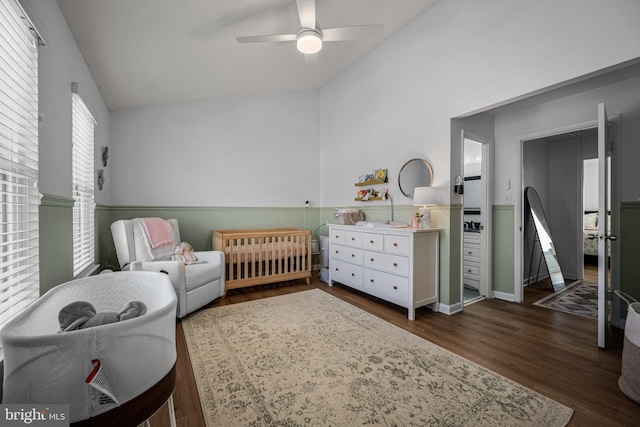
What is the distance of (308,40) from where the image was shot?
229cm

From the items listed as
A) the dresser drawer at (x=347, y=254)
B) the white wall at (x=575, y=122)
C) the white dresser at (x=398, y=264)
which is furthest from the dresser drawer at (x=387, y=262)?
the white wall at (x=575, y=122)

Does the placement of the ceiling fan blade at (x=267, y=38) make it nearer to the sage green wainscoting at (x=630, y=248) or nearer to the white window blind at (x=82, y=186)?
the white window blind at (x=82, y=186)

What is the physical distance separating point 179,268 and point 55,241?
3.46 ft

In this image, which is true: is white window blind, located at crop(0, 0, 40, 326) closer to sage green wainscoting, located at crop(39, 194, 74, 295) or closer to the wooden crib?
sage green wainscoting, located at crop(39, 194, 74, 295)

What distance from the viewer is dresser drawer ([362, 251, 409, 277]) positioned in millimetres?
2734

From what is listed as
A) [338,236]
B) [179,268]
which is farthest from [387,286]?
[179,268]

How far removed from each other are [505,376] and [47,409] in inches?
87.5

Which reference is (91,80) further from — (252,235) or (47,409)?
(47,409)

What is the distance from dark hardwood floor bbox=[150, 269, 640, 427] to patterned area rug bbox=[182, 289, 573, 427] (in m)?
0.08

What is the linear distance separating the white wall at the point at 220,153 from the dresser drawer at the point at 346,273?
146 centimetres

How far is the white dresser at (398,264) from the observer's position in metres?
2.68

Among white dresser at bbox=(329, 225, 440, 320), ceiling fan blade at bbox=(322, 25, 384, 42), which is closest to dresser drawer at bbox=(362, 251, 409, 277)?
white dresser at bbox=(329, 225, 440, 320)

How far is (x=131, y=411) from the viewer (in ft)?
2.79

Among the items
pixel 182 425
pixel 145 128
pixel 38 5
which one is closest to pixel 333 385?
pixel 182 425
